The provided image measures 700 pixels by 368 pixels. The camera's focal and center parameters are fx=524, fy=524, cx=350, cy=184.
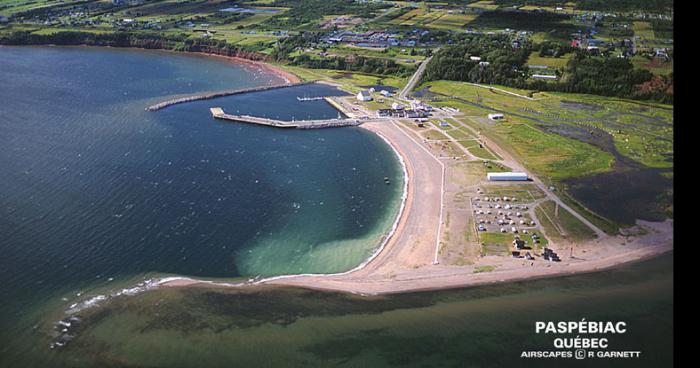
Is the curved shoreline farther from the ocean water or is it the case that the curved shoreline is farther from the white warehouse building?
the white warehouse building

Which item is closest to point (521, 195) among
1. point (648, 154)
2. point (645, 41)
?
point (648, 154)

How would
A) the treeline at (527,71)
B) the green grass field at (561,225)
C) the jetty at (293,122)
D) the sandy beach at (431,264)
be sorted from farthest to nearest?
1. the treeline at (527,71)
2. the jetty at (293,122)
3. the green grass field at (561,225)
4. the sandy beach at (431,264)

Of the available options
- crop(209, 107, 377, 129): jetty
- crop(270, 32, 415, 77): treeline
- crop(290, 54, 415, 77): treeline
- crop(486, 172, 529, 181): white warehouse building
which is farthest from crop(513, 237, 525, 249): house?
crop(270, 32, 415, 77): treeline

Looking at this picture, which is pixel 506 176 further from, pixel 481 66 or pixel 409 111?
pixel 481 66

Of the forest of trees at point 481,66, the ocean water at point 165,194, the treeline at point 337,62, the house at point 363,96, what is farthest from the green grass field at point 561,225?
the treeline at point 337,62

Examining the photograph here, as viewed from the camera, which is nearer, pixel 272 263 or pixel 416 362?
pixel 416 362

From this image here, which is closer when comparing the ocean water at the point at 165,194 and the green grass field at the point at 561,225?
the ocean water at the point at 165,194

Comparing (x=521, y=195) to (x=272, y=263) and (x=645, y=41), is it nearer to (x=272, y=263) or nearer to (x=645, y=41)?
(x=272, y=263)

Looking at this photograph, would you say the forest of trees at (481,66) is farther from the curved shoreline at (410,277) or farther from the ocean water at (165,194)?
the curved shoreline at (410,277)
